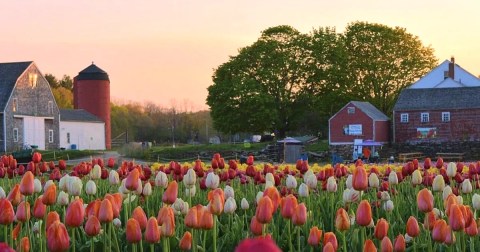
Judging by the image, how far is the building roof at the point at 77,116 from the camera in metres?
69.8

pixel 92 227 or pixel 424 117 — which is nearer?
pixel 92 227

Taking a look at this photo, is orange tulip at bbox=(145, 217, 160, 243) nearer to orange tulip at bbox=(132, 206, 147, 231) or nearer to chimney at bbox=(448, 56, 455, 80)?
orange tulip at bbox=(132, 206, 147, 231)

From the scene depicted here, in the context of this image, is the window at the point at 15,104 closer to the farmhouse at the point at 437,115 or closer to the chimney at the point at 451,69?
the farmhouse at the point at 437,115

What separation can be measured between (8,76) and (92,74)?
1544 cm

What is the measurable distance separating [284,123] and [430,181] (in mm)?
57738

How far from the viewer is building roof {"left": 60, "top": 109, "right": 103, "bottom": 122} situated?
69.8m

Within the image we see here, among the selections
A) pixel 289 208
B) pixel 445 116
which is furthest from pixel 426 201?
pixel 445 116

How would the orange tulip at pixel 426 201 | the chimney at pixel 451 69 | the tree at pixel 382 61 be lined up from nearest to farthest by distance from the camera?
the orange tulip at pixel 426 201
the chimney at pixel 451 69
the tree at pixel 382 61

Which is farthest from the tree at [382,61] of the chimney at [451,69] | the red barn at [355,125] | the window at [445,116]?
the window at [445,116]

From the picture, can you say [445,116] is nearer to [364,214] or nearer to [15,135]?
[15,135]

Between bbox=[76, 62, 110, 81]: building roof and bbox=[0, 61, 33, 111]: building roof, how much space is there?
12806 mm

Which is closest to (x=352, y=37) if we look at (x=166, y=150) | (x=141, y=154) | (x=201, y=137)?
(x=166, y=150)

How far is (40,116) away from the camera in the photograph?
64875 millimetres

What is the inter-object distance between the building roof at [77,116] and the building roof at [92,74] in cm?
368
